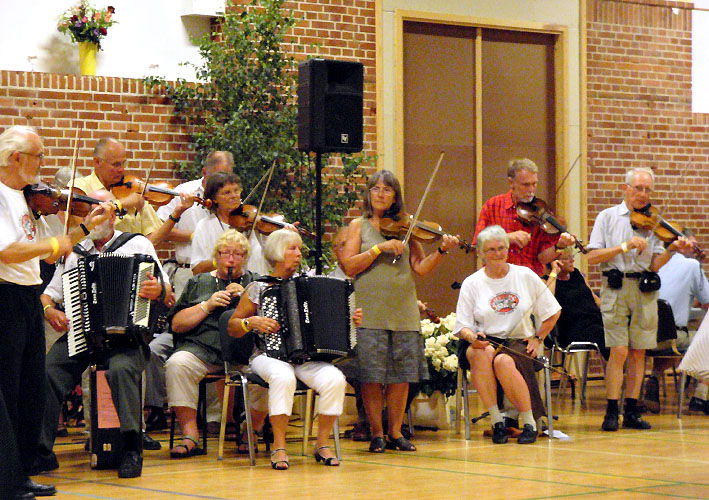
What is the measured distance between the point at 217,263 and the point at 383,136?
3312 mm

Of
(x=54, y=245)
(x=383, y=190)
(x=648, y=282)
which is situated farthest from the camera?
(x=648, y=282)

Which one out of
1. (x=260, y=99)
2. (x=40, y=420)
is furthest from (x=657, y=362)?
(x=40, y=420)

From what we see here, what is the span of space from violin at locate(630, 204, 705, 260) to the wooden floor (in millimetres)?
1211

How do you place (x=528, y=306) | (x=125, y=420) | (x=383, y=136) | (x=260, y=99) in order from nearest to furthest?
(x=125, y=420) → (x=528, y=306) → (x=260, y=99) → (x=383, y=136)

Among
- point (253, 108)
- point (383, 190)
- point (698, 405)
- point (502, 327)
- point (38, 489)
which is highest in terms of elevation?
point (253, 108)

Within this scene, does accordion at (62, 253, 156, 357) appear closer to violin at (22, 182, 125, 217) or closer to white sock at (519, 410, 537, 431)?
violin at (22, 182, 125, 217)

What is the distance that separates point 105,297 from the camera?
5234 millimetres

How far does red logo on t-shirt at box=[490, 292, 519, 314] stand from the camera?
6395 mm

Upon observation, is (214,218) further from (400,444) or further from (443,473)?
(443,473)

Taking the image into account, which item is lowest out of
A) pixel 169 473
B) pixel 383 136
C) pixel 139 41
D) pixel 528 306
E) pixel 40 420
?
pixel 169 473

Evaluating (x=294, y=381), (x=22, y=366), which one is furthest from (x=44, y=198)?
(x=294, y=381)

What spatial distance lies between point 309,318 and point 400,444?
0.98m

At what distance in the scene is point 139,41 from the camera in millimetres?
8203

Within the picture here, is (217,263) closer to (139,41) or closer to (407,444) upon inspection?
(407,444)
